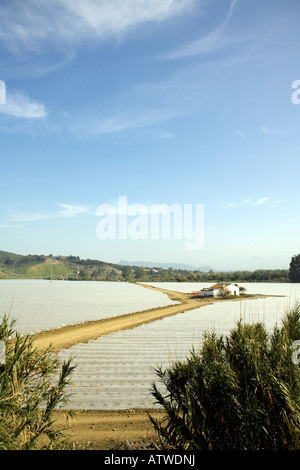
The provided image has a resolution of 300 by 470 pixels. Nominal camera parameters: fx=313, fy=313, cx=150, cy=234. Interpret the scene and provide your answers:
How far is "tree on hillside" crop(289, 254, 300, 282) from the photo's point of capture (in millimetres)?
105363

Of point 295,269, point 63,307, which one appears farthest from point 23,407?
point 295,269

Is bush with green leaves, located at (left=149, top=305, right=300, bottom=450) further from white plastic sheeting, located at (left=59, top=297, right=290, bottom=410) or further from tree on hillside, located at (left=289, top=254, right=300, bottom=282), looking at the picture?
tree on hillside, located at (left=289, top=254, right=300, bottom=282)

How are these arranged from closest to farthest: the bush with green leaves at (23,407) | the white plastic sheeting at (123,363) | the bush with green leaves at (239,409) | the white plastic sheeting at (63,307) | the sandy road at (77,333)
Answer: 1. the bush with green leaves at (23,407)
2. the bush with green leaves at (239,409)
3. the white plastic sheeting at (123,363)
4. the sandy road at (77,333)
5. the white plastic sheeting at (63,307)

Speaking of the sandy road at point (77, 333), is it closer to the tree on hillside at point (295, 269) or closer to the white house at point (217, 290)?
the white house at point (217, 290)

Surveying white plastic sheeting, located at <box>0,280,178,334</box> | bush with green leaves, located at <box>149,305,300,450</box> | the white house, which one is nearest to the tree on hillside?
the white house

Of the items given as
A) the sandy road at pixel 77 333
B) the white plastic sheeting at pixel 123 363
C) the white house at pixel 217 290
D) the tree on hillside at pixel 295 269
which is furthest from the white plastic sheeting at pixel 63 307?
the tree on hillside at pixel 295 269

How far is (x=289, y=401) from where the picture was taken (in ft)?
11.0

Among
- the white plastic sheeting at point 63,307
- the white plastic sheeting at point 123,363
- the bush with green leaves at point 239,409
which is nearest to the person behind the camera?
the bush with green leaves at point 239,409

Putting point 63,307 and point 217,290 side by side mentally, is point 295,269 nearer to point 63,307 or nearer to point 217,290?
point 217,290

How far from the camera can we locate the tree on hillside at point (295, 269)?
105 m

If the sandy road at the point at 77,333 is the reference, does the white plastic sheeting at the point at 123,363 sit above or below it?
above
